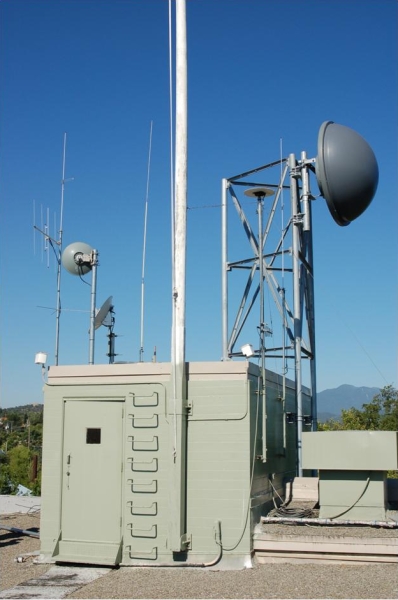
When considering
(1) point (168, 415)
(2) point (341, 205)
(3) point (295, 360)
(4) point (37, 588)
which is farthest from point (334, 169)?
(4) point (37, 588)

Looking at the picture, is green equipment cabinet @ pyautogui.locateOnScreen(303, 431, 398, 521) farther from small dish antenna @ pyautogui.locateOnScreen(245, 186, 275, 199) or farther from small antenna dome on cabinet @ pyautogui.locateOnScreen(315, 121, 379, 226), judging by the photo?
small dish antenna @ pyautogui.locateOnScreen(245, 186, 275, 199)

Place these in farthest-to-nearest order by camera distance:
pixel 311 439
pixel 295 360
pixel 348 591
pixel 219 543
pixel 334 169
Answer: pixel 295 360 < pixel 334 169 < pixel 311 439 < pixel 219 543 < pixel 348 591

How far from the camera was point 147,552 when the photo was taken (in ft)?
32.8

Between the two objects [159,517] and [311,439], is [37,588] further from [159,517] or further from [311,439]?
[311,439]

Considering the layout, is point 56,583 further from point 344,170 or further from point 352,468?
point 344,170

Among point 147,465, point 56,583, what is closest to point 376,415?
point 147,465

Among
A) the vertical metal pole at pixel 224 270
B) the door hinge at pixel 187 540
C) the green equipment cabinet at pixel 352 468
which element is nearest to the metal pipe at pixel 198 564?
the door hinge at pixel 187 540

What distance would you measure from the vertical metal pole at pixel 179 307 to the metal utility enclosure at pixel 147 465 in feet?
0.26

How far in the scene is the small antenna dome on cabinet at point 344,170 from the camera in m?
11.4

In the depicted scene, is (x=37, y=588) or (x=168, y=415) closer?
(x=37, y=588)

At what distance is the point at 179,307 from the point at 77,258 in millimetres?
4303

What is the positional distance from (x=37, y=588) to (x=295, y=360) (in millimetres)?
6311

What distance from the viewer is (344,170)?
11.4m

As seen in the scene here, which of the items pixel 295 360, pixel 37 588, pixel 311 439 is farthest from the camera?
pixel 295 360
